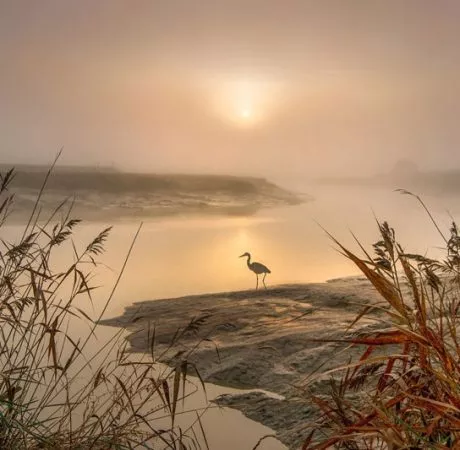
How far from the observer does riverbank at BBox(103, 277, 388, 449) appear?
3602mm

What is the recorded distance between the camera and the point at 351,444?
1.76 meters

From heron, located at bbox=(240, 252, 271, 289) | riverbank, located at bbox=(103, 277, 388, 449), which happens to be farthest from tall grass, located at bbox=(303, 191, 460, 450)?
heron, located at bbox=(240, 252, 271, 289)

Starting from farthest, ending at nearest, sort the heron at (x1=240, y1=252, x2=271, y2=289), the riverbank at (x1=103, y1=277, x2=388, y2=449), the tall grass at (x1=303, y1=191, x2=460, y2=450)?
the heron at (x1=240, y1=252, x2=271, y2=289) → the riverbank at (x1=103, y1=277, x2=388, y2=449) → the tall grass at (x1=303, y1=191, x2=460, y2=450)

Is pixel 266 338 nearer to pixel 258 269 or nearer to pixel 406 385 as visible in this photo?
pixel 258 269

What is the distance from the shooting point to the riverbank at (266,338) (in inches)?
142

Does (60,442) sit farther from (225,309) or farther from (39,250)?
(225,309)

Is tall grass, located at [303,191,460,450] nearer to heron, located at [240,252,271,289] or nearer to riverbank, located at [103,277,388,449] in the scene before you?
riverbank, located at [103,277,388,449]

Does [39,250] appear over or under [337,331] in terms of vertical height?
over

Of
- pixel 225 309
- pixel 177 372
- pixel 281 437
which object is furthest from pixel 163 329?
pixel 177 372

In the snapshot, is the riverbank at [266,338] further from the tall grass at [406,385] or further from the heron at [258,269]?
the tall grass at [406,385]

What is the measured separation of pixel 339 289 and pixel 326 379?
3.39m

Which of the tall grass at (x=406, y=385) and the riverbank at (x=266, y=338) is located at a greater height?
the tall grass at (x=406, y=385)

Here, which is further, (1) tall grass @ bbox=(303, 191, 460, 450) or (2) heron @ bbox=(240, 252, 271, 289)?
(2) heron @ bbox=(240, 252, 271, 289)

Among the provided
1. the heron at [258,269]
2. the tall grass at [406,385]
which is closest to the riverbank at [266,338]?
the heron at [258,269]
